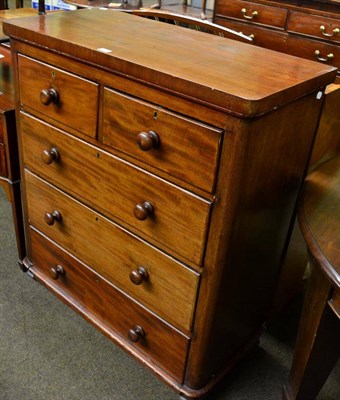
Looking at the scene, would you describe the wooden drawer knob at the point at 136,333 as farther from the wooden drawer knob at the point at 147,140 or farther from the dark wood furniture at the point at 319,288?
the wooden drawer knob at the point at 147,140

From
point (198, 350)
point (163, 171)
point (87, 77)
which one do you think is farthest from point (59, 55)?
point (198, 350)

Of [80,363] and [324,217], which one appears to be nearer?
[324,217]

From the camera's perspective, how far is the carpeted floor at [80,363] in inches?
54.1

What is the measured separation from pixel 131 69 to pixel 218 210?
358mm

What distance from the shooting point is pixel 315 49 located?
240cm

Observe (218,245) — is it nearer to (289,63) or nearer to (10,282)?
(289,63)

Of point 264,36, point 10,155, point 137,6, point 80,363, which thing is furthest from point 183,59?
point 137,6

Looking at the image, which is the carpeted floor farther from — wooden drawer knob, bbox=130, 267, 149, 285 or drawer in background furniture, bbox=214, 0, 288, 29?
drawer in background furniture, bbox=214, 0, 288, 29

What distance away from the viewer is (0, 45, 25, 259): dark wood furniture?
4.92 ft

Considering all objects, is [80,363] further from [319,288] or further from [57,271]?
[319,288]

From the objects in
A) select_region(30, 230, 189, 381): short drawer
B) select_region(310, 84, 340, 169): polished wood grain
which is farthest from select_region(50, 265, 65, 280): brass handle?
select_region(310, 84, 340, 169): polished wood grain

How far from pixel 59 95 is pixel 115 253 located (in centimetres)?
45

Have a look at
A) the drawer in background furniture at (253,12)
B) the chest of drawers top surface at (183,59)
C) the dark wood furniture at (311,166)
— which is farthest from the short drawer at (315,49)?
the chest of drawers top surface at (183,59)

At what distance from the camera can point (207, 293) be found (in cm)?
112
